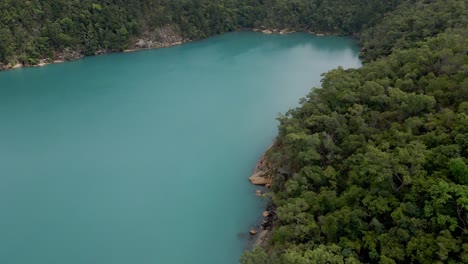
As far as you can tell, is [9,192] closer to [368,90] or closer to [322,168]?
[322,168]

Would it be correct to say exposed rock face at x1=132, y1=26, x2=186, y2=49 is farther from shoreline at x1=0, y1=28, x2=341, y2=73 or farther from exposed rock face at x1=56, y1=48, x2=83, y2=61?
exposed rock face at x1=56, y1=48, x2=83, y2=61

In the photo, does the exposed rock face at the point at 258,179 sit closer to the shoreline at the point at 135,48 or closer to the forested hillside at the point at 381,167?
the forested hillside at the point at 381,167

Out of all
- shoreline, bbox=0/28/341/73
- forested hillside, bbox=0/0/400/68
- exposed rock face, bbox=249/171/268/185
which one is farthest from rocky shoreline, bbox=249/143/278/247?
forested hillside, bbox=0/0/400/68

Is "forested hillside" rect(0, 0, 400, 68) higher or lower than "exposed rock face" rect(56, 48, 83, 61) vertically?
higher

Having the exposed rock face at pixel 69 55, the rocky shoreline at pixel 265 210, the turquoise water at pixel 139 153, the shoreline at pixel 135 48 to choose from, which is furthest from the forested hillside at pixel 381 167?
the exposed rock face at pixel 69 55

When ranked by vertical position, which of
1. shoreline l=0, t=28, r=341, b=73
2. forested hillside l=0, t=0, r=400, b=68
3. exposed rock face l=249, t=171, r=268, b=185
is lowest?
shoreline l=0, t=28, r=341, b=73

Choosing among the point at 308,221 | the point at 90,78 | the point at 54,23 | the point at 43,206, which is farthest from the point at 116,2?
the point at 308,221

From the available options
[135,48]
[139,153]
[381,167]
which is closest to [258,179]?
[139,153]

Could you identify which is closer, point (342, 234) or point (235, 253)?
point (342, 234)
